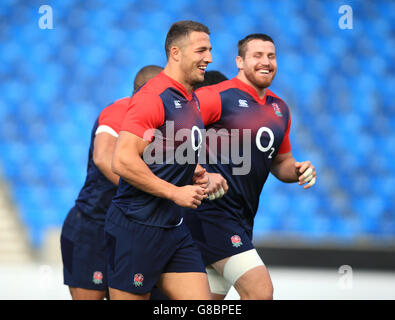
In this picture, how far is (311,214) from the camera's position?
27.6 feet

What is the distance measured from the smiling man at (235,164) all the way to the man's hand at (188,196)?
2.76 feet

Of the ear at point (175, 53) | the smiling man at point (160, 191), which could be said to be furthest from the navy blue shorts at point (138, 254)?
the ear at point (175, 53)

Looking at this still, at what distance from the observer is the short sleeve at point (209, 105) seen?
12.9 feet

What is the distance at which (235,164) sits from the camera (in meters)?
4.00

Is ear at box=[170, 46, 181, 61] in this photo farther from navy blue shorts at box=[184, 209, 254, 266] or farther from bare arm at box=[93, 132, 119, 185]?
navy blue shorts at box=[184, 209, 254, 266]

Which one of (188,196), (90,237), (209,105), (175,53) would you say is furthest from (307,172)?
(90,237)

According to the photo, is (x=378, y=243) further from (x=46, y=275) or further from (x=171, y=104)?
(x=171, y=104)

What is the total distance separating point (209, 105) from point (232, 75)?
474 centimetres

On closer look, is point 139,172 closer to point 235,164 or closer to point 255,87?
point 235,164

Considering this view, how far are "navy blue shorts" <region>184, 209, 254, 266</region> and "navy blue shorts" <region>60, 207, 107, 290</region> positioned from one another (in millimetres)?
589

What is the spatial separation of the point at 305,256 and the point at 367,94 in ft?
7.51

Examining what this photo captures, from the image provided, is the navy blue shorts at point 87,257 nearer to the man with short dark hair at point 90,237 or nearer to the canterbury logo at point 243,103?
the man with short dark hair at point 90,237

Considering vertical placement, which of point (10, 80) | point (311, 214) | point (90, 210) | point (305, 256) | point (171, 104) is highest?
point (10, 80)

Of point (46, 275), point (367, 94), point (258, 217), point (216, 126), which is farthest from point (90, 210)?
point (367, 94)
